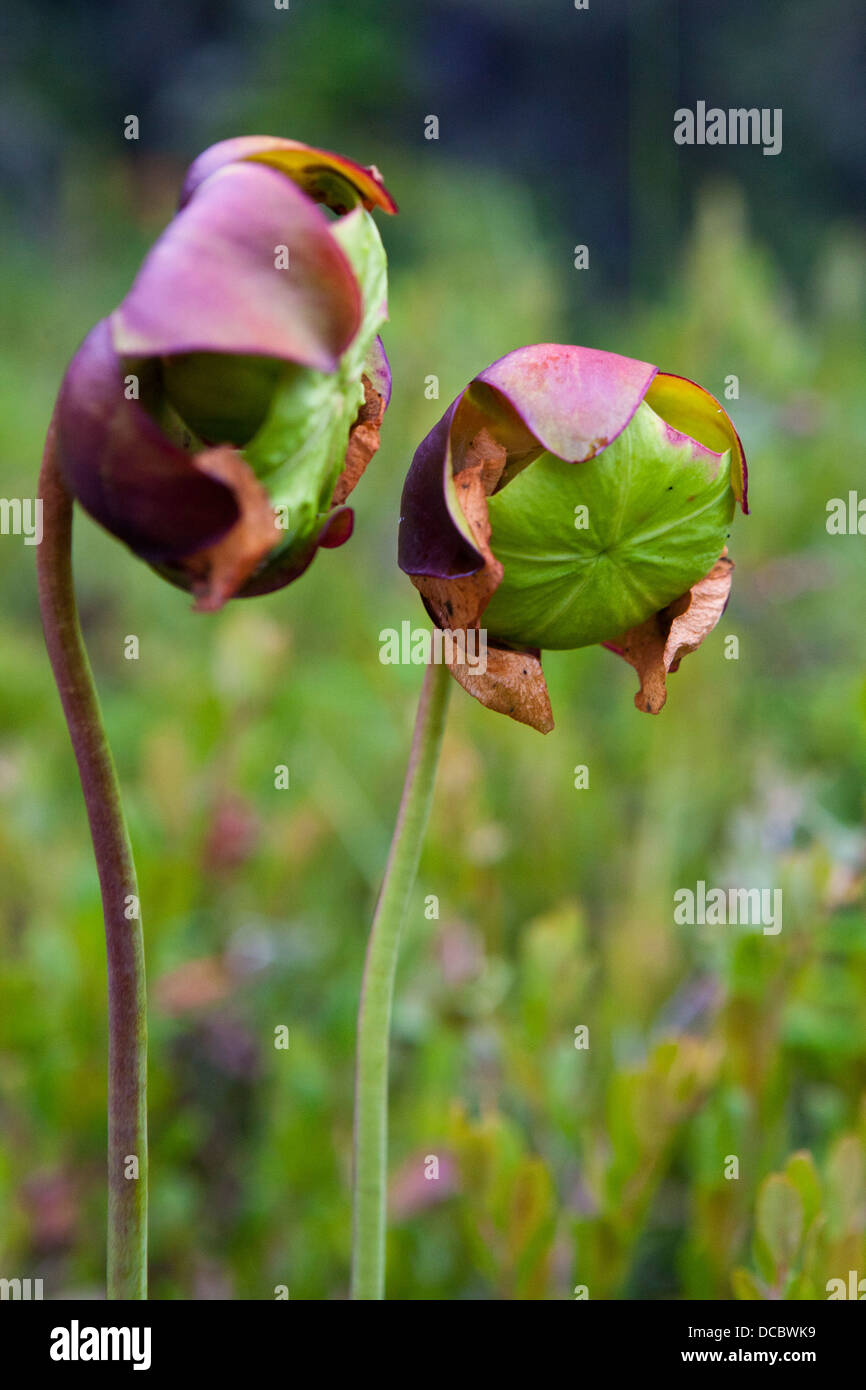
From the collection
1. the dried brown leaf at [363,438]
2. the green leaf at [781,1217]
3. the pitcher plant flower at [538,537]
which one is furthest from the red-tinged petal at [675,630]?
the green leaf at [781,1217]

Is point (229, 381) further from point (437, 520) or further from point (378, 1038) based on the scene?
point (378, 1038)

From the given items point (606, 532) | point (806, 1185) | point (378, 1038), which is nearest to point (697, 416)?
point (606, 532)

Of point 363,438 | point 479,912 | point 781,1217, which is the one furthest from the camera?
point 479,912

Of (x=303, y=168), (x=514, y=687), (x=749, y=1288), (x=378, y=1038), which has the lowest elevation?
(x=749, y=1288)

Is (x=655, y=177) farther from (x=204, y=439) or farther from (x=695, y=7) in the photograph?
Result: (x=204, y=439)

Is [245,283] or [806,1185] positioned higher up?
[245,283]

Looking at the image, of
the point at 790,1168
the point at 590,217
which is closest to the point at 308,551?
the point at 790,1168

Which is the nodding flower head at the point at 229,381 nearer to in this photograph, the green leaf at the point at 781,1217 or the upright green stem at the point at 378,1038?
the upright green stem at the point at 378,1038

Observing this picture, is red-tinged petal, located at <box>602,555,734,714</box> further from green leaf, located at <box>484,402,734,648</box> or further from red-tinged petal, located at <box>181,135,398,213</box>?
red-tinged petal, located at <box>181,135,398,213</box>
